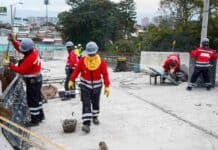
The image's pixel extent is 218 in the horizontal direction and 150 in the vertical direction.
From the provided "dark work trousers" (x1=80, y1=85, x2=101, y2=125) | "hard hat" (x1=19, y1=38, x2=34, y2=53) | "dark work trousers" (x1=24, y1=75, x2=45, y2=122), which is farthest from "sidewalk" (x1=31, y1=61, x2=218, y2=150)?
"hard hat" (x1=19, y1=38, x2=34, y2=53)

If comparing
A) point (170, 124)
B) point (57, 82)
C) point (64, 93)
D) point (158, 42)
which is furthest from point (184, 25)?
point (170, 124)

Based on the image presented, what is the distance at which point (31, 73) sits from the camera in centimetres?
901

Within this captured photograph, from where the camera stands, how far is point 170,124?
30.0ft

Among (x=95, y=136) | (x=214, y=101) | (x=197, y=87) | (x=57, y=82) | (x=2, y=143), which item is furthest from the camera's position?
(x=57, y=82)

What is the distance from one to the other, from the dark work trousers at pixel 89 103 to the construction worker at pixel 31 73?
0.93 m

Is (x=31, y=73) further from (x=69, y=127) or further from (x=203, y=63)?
(x=203, y=63)

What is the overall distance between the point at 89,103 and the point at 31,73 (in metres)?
1.29

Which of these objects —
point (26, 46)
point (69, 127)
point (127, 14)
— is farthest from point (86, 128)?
point (127, 14)

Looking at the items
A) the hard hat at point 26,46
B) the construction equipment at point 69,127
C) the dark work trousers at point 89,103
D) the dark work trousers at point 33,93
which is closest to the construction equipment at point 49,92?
the dark work trousers at point 33,93

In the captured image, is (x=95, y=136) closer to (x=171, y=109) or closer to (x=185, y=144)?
(x=185, y=144)

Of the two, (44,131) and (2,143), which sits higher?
(2,143)

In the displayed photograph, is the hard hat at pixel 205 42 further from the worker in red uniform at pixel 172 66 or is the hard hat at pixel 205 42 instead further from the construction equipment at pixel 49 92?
the construction equipment at pixel 49 92

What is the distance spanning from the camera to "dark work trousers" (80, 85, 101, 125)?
8.73m

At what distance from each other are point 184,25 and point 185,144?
2458cm
